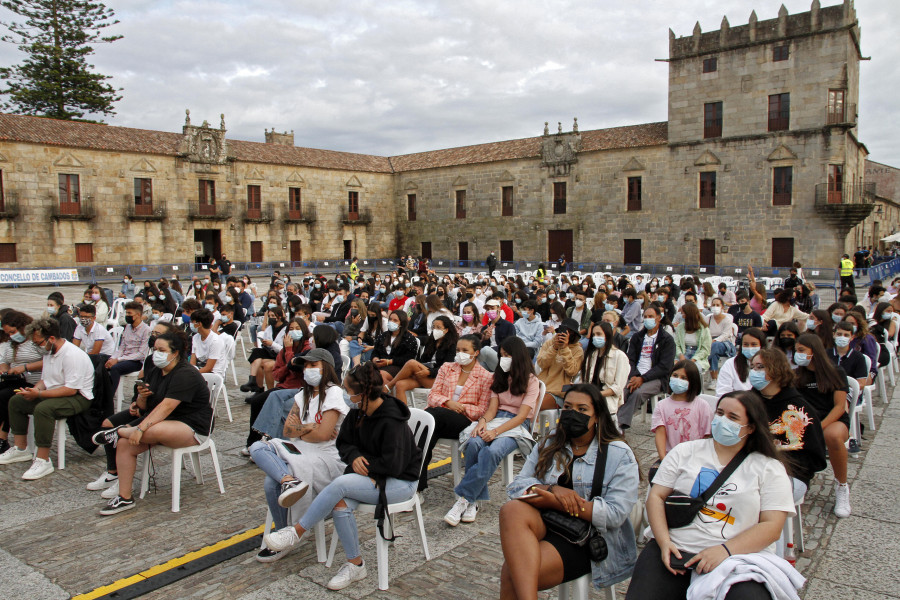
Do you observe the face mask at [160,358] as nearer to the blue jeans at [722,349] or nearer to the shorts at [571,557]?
the shorts at [571,557]

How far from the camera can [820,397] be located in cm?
463

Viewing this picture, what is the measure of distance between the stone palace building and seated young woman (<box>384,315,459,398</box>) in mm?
23785

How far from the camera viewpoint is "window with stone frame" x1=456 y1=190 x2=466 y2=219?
118 ft

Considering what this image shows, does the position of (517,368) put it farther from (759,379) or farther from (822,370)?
(822,370)

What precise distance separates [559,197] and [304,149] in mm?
15137

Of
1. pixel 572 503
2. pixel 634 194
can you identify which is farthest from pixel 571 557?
pixel 634 194

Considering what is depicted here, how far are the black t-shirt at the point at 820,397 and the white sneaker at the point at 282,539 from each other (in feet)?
12.4

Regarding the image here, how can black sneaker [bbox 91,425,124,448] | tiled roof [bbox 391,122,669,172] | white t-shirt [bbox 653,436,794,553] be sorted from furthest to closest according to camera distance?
tiled roof [bbox 391,122,669,172]
black sneaker [bbox 91,425,124,448]
white t-shirt [bbox 653,436,794,553]

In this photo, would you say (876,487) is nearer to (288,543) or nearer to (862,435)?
(862,435)

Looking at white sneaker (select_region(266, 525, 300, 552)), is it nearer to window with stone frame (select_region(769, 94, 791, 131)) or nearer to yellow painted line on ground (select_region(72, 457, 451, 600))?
yellow painted line on ground (select_region(72, 457, 451, 600))

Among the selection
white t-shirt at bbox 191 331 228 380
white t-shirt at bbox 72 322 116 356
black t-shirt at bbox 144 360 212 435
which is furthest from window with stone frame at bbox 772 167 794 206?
black t-shirt at bbox 144 360 212 435

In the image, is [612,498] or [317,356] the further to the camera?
[317,356]

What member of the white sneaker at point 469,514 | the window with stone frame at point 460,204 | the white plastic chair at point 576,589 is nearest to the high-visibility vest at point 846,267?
Answer: the white sneaker at point 469,514

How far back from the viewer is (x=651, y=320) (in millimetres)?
6664
